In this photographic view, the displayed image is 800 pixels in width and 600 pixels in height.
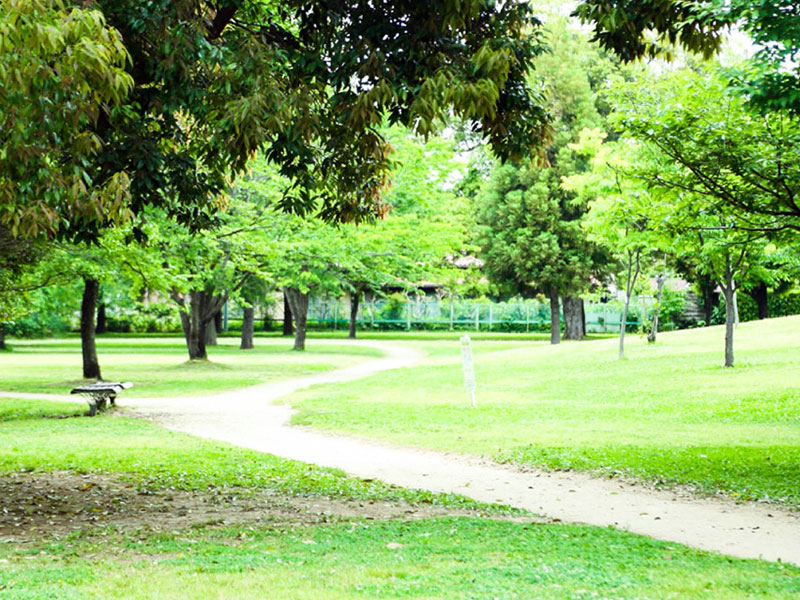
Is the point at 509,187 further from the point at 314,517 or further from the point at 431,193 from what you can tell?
the point at 314,517

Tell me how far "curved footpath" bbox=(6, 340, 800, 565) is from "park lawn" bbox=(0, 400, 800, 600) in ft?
1.85

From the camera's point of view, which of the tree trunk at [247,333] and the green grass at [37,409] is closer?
the green grass at [37,409]

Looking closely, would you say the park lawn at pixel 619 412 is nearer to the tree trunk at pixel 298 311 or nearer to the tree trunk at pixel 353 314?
the tree trunk at pixel 298 311

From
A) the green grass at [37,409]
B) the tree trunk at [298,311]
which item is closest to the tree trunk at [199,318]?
the tree trunk at [298,311]

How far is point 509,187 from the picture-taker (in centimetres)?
4328

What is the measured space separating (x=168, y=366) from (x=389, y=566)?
25.9m

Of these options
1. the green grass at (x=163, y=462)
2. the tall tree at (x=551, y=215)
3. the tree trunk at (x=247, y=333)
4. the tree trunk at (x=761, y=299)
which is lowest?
the green grass at (x=163, y=462)

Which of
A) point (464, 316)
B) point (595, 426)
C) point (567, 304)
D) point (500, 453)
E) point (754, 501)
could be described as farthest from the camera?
point (464, 316)

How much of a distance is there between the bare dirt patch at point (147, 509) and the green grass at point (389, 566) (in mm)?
607

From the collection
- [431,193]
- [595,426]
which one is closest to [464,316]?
[431,193]

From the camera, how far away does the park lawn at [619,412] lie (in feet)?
36.2

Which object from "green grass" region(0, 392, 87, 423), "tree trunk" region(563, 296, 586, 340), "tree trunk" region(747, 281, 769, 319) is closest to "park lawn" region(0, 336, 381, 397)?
"green grass" region(0, 392, 87, 423)

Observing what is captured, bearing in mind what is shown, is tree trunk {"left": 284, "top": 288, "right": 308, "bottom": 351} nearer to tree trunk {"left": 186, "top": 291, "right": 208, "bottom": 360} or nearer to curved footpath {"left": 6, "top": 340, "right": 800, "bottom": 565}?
tree trunk {"left": 186, "top": 291, "right": 208, "bottom": 360}

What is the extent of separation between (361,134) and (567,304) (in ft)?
123
